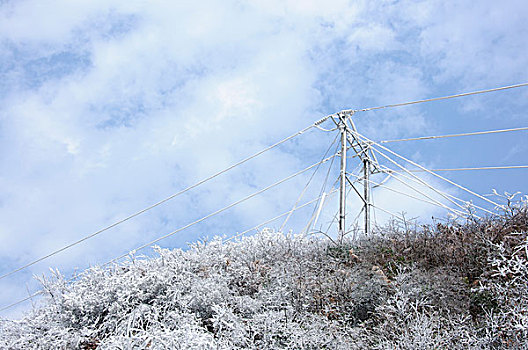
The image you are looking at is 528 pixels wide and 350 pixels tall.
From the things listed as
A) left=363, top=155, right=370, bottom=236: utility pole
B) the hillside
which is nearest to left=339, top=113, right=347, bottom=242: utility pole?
left=363, top=155, right=370, bottom=236: utility pole

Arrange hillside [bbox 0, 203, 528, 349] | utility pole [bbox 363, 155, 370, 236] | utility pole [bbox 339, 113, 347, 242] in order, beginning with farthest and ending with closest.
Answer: utility pole [bbox 363, 155, 370, 236], utility pole [bbox 339, 113, 347, 242], hillside [bbox 0, 203, 528, 349]

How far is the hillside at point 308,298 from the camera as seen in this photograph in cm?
412

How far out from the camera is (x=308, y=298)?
4.79 m

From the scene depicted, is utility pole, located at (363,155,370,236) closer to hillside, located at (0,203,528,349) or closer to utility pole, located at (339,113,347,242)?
utility pole, located at (339,113,347,242)

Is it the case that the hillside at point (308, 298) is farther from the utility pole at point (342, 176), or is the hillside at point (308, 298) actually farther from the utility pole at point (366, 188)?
the utility pole at point (366, 188)

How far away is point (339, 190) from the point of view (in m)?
7.99

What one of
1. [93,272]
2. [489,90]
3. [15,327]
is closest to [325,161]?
[489,90]

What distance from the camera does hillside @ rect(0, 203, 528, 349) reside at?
4117 mm

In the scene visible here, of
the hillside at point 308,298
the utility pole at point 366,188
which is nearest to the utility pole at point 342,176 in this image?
the utility pole at point 366,188

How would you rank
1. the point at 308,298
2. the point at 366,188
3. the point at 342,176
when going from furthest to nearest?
1. the point at 366,188
2. the point at 342,176
3. the point at 308,298

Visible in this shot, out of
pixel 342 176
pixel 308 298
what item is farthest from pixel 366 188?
pixel 308 298

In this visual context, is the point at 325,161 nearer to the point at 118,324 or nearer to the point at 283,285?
the point at 283,285

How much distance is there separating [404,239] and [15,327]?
14.8ft

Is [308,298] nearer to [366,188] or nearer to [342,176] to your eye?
[342,176]
